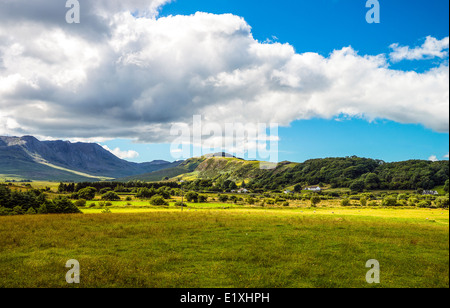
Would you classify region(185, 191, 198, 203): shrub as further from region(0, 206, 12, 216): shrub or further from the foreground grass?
the foreground grass

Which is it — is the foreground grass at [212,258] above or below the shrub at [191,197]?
above

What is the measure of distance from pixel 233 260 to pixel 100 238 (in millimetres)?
14681

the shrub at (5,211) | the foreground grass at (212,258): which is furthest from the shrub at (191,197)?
the foreground grass at (212,258)

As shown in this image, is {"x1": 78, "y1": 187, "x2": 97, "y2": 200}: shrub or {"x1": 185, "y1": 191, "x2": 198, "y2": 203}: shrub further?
{"x1": 185, "y1": 191, "x2": 198, "y2": 203}: shrub

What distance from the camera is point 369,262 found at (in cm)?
1936

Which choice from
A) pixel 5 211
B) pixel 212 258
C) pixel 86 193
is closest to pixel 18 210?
pixel 5 211

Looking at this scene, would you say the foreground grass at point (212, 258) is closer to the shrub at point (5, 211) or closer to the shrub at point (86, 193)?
the shrub at point (5, 211)

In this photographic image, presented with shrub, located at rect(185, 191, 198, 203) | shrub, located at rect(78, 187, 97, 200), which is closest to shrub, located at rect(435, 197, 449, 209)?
shrub, located at rect(185, 191, 198, 203)

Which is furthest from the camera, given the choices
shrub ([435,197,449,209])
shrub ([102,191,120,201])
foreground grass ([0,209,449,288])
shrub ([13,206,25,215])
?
shrub ([435,197,449,209])

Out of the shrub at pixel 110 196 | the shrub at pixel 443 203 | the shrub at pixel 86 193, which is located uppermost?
the shrub at pixel 86 193

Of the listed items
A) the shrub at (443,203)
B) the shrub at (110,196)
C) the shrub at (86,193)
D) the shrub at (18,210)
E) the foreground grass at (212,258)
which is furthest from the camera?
the shrub at (443,203)
